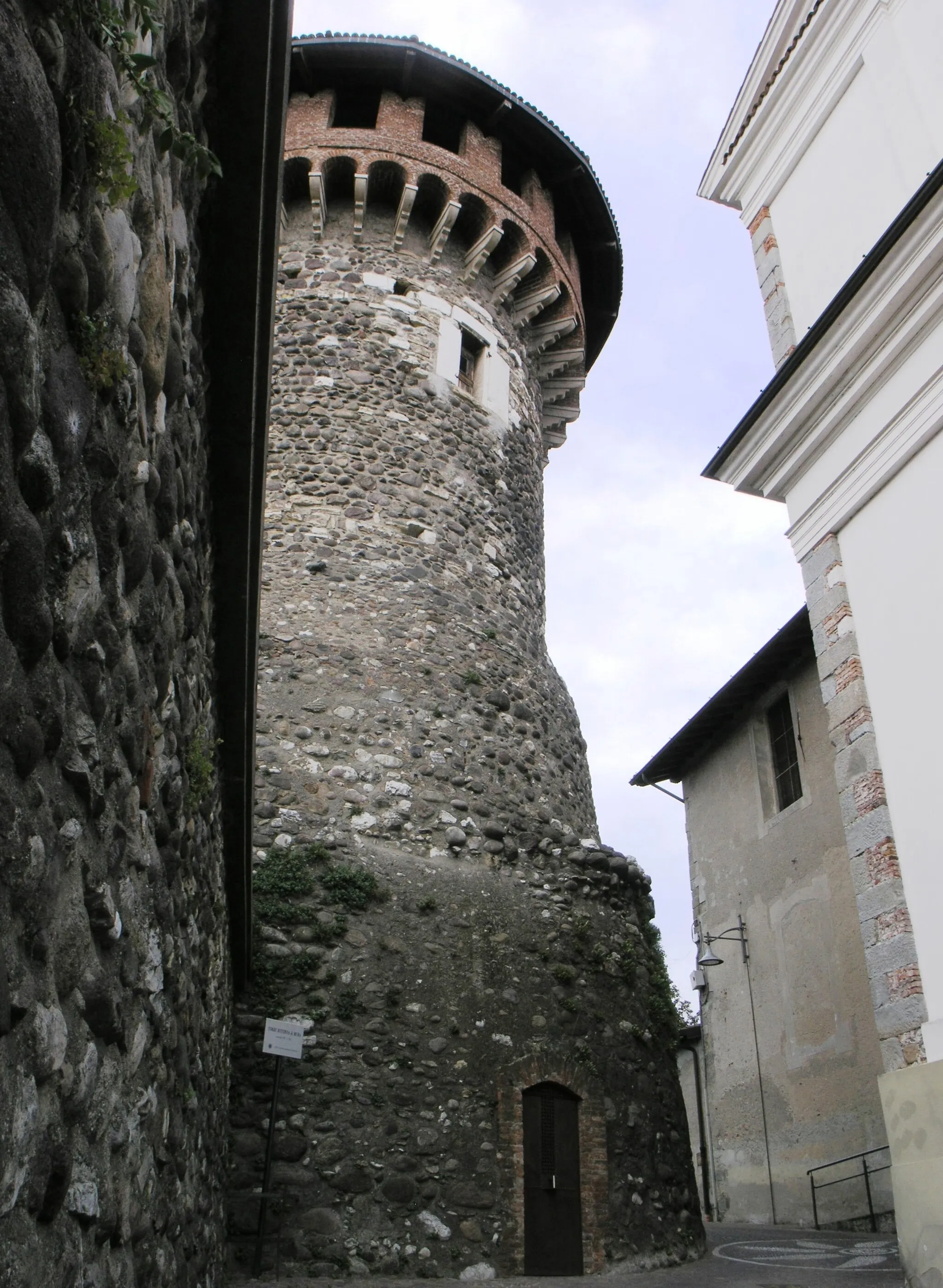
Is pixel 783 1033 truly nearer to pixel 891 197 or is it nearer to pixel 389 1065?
pixel 389 1065

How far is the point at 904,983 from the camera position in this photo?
15.0ft

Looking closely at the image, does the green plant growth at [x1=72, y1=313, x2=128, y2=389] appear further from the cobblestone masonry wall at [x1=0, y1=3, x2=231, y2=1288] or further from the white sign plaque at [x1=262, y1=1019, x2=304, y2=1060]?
the white sign plaque at [x1=262, y1=1019, x2=304, y2=1060]

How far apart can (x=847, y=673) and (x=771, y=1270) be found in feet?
13.6

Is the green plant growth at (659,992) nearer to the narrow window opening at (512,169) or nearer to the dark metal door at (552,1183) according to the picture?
the dark metal door at (552,1183)

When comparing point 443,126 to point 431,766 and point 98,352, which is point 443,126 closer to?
point 431,766

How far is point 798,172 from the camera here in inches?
277

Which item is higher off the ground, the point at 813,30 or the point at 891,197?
the point at 813,30

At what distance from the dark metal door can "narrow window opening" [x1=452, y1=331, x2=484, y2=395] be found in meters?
7.13

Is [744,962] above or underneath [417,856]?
above

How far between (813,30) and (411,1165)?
7.85 meters

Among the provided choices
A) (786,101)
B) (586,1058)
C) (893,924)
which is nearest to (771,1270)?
(586,1058)

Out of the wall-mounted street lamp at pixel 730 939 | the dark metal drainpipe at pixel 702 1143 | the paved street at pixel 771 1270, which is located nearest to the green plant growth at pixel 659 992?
the paved street at pixel 771 1270

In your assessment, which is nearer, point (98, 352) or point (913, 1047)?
point (98, 352)

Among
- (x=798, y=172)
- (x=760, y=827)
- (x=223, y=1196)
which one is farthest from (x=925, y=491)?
(x=760, y=827)
